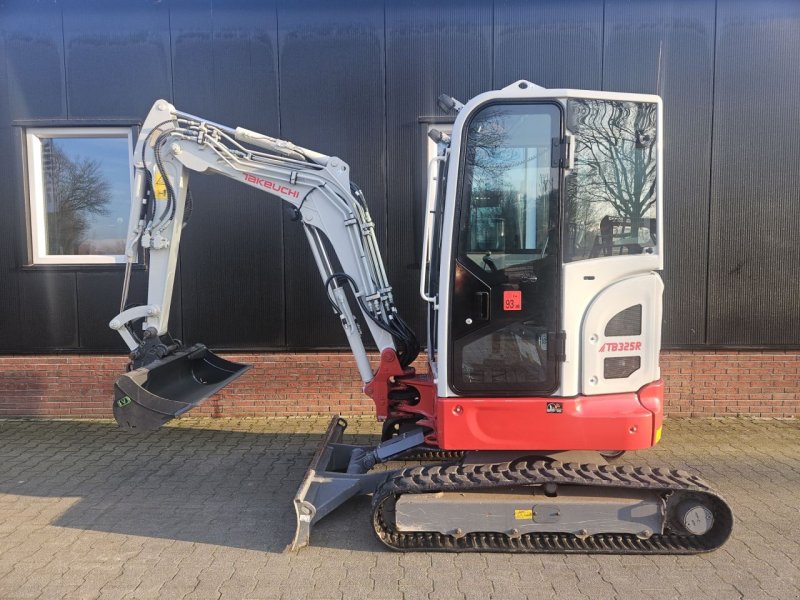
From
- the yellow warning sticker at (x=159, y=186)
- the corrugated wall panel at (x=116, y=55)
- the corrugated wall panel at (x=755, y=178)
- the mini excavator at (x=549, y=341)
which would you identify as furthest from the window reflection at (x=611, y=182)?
the corrugated wall panel at (x=116, y=55)

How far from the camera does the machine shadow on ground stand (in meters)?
3.87

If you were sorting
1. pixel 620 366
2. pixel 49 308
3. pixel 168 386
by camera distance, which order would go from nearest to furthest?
pixel 620 366, pixel 168 386, pixel 49 308

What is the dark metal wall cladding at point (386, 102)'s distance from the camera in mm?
6145

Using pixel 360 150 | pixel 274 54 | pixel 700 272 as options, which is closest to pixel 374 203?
pixel 360 150

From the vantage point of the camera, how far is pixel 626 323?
351 cm

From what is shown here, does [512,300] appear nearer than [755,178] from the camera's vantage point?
Yes

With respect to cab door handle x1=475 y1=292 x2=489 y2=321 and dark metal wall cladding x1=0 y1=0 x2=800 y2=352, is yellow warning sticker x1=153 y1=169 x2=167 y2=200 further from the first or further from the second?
cab door handle x1=475 y1=292 x2=489 y2=321

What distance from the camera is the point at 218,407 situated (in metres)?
6.47

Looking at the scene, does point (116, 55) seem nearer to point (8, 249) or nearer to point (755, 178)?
point (8, 249)

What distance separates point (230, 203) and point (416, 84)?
2385 mm

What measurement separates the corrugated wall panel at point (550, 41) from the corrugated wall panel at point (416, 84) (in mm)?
170

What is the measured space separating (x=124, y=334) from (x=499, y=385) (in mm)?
2775

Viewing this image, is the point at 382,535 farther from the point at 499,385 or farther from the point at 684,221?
the point at 684,221

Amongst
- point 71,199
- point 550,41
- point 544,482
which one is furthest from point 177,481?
point 550,41
